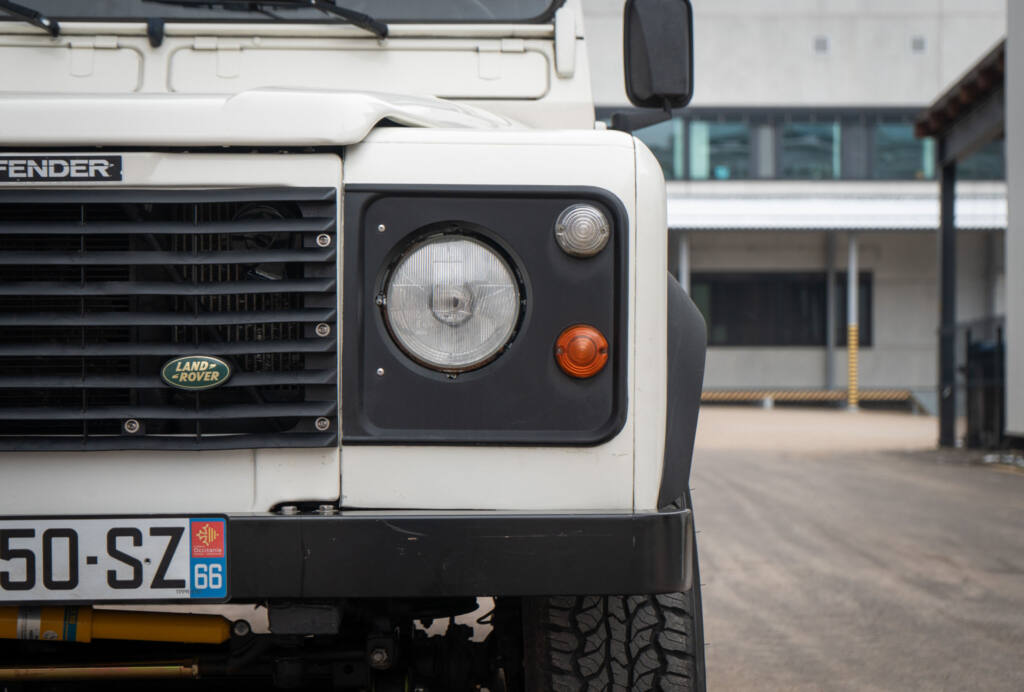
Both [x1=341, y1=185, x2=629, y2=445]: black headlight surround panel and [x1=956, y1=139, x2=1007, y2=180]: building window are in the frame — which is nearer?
[x1=341, y1=185, x2=629, y2=445]: black headlight surround panel

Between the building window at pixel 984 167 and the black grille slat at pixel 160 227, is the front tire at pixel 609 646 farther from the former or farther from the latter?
the building window at pixel 984 167

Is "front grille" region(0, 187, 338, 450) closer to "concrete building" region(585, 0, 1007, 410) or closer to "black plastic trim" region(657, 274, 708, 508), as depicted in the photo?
"black plastic trim" region(657, 274, 708, 508)

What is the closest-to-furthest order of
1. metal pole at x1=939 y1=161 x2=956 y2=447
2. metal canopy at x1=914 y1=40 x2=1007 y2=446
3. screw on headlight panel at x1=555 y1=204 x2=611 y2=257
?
screw on headlight panel at x1=555 y1=204 x2=611 y2=257 < metal canopy at x1=914 y1=40 x2=1007 y2=446 < metal pole at x1=939 y1=161 x2=956 y2=447

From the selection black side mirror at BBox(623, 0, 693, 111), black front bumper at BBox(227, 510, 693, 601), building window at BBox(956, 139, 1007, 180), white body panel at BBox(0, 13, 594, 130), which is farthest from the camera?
building window at BBox(956, 139, 1007, 180)

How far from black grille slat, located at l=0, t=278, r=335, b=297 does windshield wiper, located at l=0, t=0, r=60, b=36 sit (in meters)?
1.24

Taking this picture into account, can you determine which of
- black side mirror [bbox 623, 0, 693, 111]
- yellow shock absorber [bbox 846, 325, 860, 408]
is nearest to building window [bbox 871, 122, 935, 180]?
yellow shock absorber [bbox 846, 325, 860, 408]

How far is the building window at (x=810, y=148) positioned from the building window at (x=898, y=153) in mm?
914

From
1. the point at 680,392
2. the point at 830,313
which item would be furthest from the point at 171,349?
the point at 830,313

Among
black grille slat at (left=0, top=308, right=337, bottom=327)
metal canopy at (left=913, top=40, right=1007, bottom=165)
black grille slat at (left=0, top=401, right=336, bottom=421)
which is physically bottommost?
black grille slat at (left=0, top=401, right=336, bottom=421)

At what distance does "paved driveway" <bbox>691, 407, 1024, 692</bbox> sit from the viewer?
3965 mm

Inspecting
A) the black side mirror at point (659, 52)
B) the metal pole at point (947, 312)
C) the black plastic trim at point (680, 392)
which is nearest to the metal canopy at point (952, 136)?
the metal pole at point (947, 312)

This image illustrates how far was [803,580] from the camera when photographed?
5.66 m

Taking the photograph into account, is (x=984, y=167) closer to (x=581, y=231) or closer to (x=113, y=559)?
(x=581, y=231)

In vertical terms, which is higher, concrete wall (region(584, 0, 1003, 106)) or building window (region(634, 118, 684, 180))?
concrete wall (region(584, 0, 1003, 106))
